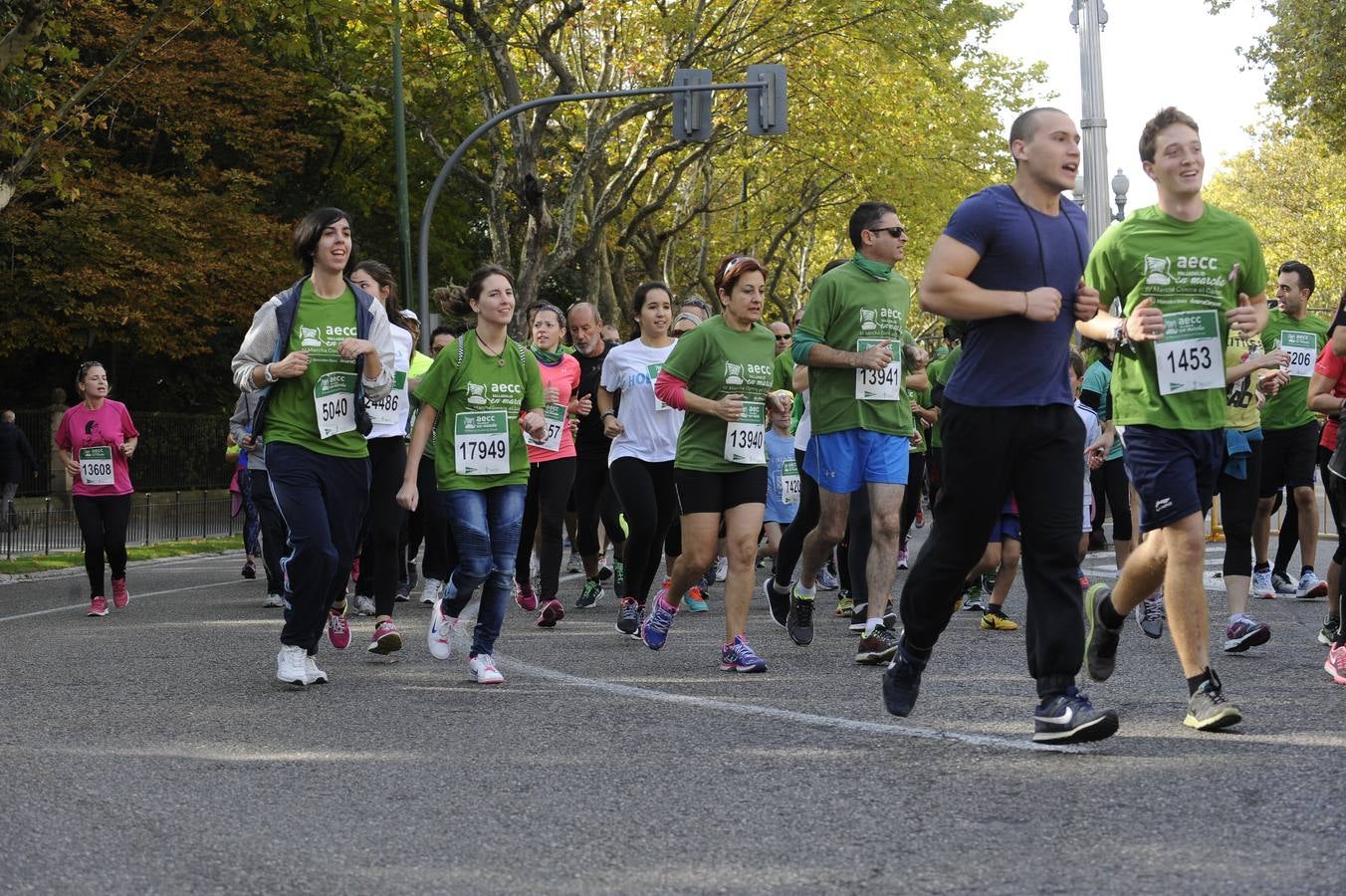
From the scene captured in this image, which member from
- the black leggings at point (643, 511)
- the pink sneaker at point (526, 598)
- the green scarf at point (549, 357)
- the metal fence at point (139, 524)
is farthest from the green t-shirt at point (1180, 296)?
the metal fence at point (139, 524)

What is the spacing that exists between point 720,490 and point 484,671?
4.49 ft

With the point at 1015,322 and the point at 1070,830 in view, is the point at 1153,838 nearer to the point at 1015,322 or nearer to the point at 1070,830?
the point at 1070,830

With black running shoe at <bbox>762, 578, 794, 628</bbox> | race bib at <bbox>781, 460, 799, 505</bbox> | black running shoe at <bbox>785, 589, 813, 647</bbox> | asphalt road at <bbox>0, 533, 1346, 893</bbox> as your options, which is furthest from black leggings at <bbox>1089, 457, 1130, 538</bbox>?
black running shoe at <bbox>785, 589, 813, 647</bbox>

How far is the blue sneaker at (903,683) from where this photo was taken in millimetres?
6473

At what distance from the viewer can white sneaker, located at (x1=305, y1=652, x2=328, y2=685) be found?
8289mm

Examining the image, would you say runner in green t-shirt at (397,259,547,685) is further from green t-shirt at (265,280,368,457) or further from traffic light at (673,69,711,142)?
traffic light at (673,69,711,142)

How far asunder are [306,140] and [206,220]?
3.03 m

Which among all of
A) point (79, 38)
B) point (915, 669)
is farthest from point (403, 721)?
point (79, 38)

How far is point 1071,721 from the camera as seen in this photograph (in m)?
5.91

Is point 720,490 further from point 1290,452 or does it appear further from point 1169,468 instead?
point 1290,452

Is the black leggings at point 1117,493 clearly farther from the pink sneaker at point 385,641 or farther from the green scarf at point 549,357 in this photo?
the pink sneaker at point 385,641

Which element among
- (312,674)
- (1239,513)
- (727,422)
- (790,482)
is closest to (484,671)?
(312,674)

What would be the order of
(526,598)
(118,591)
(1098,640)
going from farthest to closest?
(118,591) → (526,598) → (1098,640)

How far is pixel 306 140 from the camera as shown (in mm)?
33531
